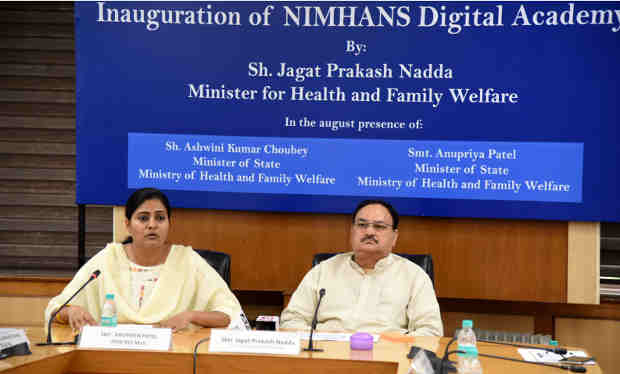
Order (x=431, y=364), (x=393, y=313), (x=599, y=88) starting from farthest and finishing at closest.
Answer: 1. (x=599, y=88)
2. (x=393, y=313)
3. (x=431, y=364)

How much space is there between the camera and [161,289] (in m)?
3.06

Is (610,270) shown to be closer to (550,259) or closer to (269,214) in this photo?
(550,259)

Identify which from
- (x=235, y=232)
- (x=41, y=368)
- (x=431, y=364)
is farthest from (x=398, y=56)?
(x=41, y=368)

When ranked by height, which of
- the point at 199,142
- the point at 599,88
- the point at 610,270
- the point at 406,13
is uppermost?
the point at 406,13

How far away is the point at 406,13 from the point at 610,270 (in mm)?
1851

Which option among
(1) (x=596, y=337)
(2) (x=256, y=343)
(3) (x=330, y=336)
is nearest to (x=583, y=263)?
(1) (x=596, y=337)

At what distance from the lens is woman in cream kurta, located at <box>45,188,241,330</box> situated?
3023 millimetres

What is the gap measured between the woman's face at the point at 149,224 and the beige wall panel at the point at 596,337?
86.6 inches

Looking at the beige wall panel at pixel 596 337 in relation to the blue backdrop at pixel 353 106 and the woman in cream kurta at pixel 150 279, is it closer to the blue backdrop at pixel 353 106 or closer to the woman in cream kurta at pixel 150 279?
the blue backdrop at pixel 353 106

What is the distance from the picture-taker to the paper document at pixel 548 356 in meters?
2.45

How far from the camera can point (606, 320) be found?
3.80 metres

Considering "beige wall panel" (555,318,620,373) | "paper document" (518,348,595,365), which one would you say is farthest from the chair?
"beige wall panel" (555,318,620,373)

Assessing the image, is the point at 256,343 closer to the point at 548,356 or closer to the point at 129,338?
the point at 129,338

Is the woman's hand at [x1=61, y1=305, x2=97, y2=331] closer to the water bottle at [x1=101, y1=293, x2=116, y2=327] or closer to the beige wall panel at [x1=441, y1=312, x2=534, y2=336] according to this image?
the water bottle at [x1=101, y1=293, x2=116, y2=327]
